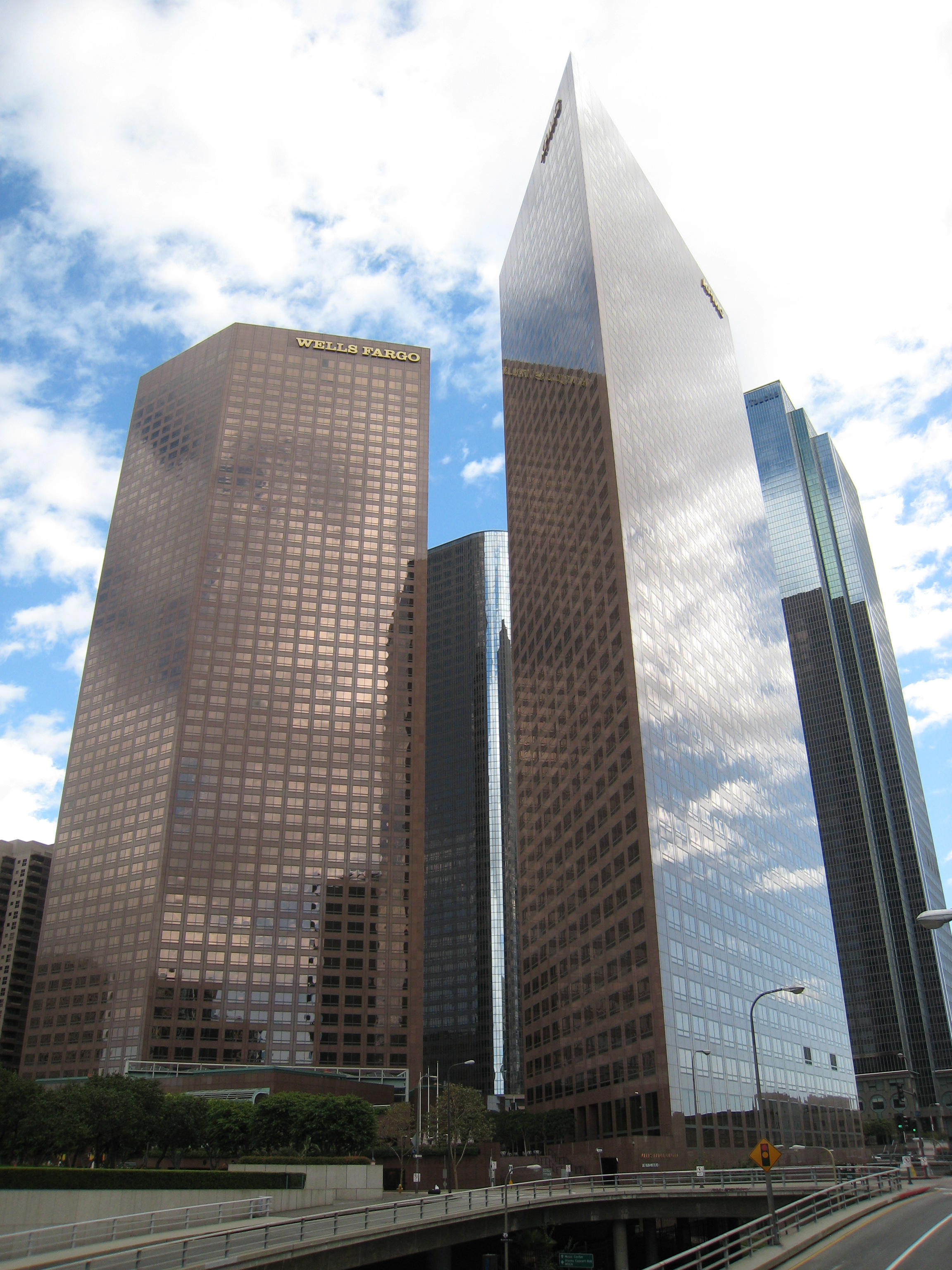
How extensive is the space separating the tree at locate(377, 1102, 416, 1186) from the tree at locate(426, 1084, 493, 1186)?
24.6 feet

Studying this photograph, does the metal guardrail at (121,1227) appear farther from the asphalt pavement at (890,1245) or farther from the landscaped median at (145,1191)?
the asphalt pavement at (890,1245)

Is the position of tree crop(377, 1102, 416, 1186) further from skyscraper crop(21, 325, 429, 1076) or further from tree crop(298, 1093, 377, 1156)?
skyscraper crop(21, 325, 429, 1076)

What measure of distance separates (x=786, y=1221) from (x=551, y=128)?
169122mm

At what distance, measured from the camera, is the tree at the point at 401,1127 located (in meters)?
99.3

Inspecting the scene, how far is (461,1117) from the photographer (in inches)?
3378

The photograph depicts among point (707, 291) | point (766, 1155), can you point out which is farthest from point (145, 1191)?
point (707, 291)

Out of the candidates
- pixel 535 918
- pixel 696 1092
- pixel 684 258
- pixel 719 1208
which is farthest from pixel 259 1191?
pixel 684 258

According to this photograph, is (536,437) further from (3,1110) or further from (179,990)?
(3,1110)

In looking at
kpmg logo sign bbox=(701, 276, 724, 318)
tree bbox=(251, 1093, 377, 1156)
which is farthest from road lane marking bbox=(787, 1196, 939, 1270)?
kpmg logo sign bbox=(701, 276, 724, 318)

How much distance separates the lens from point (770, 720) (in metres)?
158

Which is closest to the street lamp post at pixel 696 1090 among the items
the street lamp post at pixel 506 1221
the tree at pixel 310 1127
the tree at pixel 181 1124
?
→ the tree at pixel 310 1127

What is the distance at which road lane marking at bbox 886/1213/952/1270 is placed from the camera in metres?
31.9

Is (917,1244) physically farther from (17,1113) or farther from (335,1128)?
(335,1128)

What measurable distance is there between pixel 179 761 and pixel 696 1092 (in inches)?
4525
